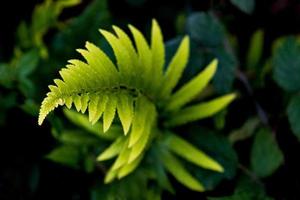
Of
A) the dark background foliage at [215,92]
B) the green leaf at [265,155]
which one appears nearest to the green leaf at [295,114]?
the dark background foliage at [215,92]

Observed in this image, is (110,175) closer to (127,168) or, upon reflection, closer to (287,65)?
(127,168)

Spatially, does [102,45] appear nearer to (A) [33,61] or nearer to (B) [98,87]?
(A) [33,61]

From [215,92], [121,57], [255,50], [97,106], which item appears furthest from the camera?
[255,50]

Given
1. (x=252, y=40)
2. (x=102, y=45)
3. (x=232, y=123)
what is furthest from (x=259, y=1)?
(x=102, y=45)

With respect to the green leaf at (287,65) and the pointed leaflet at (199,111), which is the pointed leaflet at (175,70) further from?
the green leaf at (287,65)

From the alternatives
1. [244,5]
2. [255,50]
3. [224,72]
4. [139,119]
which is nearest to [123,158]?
[139,119]
